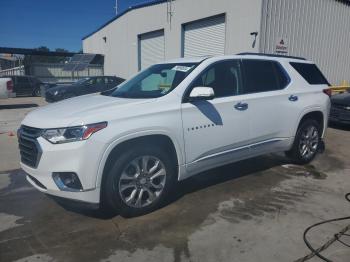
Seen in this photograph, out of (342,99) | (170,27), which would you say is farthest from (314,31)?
(170,27)

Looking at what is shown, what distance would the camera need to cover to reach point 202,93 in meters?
3.87

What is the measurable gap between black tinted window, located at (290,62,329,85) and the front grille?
4.21m

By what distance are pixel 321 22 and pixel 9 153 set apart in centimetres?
1297

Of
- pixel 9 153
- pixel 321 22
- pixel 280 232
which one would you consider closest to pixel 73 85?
pixel 9 153

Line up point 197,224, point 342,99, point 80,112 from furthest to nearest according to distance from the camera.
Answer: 1. point 342,99
2. point 197,224
3. point 80,112

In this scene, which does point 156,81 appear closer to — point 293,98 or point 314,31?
point 293,98

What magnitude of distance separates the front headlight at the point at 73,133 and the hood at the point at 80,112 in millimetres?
44

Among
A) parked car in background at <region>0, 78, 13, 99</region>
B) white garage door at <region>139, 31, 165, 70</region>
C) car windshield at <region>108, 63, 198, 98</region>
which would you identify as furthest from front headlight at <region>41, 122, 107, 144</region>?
white garage door at <region>139, 31, 165, 70</region>

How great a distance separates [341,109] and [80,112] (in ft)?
27.3

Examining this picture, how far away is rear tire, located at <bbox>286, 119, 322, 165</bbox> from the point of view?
5.61m

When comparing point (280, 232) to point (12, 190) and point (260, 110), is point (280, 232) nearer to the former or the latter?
point (260, 110)

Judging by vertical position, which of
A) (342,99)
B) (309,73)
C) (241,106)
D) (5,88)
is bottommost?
(5,88)

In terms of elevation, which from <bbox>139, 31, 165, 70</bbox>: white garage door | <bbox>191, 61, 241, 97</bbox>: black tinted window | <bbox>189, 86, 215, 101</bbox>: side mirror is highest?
<bbox>139, 31, 165, 70</bbox>: white garage door

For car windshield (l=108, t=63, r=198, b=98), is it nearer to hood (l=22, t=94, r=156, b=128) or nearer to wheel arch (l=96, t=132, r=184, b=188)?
hood (l=22, t=94, r=156, b=128)
